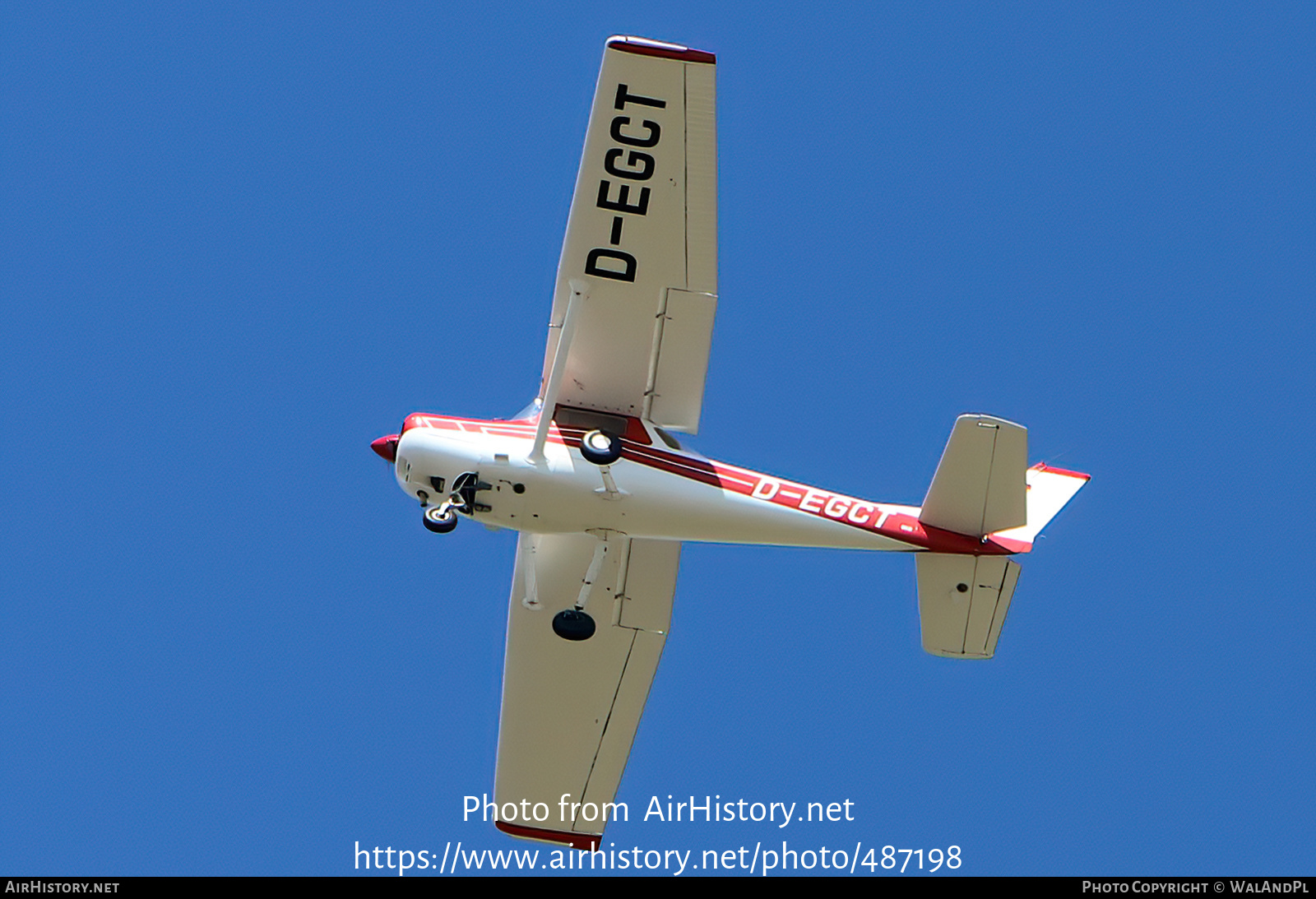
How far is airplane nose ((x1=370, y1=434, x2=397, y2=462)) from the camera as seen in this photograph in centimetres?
1752

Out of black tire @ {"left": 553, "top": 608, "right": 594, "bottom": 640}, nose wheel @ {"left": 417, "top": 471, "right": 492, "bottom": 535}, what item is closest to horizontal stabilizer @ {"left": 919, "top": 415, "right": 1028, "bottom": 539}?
black tire @ {"left": 553, "top": 608, "right": 594, "bottom": 640}

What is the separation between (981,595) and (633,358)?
3.92 metres

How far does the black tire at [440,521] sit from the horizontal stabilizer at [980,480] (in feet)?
14.2

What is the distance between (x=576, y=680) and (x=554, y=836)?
1.90 metres

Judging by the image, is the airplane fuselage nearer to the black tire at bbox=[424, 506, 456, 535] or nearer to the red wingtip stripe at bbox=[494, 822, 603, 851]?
the black tire at bbox=[424, 506, 456, 535]

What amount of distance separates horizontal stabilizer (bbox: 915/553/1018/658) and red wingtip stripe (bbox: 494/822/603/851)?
506 centimetres

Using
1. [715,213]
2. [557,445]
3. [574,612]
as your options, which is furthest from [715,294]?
[574,612]

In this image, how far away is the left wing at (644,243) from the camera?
15695 millimetres

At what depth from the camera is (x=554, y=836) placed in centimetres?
1998

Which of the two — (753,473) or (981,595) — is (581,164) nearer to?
(753,473)

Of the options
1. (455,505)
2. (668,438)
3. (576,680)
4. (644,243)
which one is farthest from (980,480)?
(576,680)

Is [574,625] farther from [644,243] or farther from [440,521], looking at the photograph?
[644,243]

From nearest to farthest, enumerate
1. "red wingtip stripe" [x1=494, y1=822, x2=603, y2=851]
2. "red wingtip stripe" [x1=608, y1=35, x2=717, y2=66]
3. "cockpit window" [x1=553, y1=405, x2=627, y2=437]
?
"red wingtip stripe" [x1=608, y1=35, x2=717, y2=66] → "cockpit window" [x1=553, y1=405, x2=627, y2=437] → "red wingtip stripe" [x1=494, y1=822, x2=603, y2=851]

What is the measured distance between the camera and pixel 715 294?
16.5m
